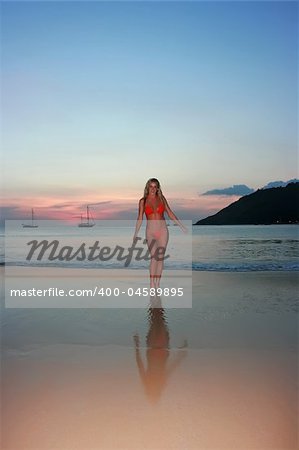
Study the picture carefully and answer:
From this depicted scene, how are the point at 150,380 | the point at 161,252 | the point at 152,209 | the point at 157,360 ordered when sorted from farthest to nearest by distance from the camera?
the point at 152,209 → the point at 161,252 → the point at 157,360 → the point at 150,380

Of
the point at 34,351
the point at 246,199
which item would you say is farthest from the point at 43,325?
the point at 246,199

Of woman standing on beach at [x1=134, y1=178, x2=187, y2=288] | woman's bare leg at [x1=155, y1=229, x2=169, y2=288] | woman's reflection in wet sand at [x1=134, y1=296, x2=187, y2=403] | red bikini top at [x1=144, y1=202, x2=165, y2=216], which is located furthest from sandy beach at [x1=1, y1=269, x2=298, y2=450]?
red bikini top at [x1=144, y1=202, x2=165, y2=216]

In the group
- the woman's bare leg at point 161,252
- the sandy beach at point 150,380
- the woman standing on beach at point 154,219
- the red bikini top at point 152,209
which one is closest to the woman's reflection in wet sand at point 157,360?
the sandy beach at point 150,380

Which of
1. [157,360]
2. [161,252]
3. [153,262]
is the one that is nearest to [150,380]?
[157,360]

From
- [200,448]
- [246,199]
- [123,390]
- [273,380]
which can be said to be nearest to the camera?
[200,448]

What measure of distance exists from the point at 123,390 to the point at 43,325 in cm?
236

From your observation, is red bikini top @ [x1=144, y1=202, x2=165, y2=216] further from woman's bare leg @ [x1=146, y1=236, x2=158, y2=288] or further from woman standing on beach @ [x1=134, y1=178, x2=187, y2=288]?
woman's bare leg @ [x1=146, y1=236, x2=158, y2=288]

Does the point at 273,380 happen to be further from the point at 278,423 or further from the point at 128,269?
the point at 128,269

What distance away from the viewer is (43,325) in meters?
5.09

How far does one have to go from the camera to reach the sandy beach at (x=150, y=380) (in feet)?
8.05

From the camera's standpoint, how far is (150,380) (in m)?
3.21

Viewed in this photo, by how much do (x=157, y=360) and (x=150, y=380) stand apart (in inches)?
19.3

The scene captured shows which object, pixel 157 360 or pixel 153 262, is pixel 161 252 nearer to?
pixel 153 262

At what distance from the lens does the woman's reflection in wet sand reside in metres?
3.09
